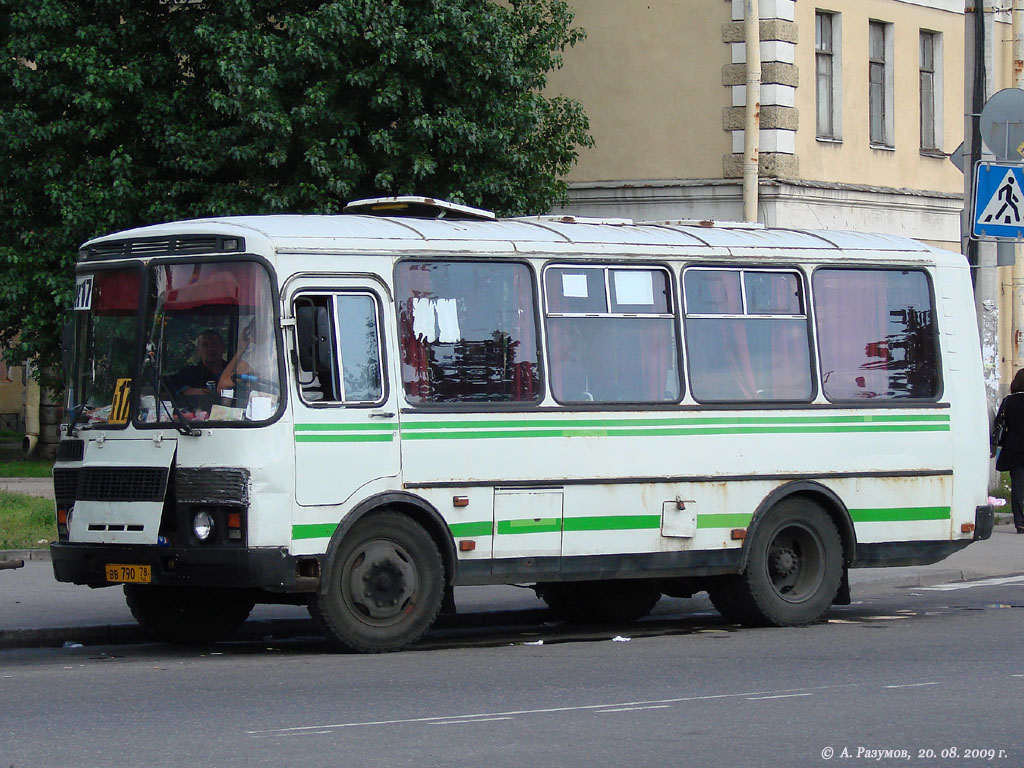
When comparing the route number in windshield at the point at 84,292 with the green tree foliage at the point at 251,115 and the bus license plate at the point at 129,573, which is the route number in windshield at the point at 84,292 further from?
the green tree foliage at the point at 251,115

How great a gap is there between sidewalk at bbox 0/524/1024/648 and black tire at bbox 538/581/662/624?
1.02ft

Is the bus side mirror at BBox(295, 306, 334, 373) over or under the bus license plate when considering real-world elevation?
over

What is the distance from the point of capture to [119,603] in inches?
571

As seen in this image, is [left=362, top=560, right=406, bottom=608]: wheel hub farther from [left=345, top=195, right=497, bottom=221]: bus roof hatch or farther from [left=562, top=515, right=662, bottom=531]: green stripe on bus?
[left=345, top=195, right=497, bottom=221]: bus roof hatch

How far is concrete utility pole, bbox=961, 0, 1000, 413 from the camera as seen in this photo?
21438 mm

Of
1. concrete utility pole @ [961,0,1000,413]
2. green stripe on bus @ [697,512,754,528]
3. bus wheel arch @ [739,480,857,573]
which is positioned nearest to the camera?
green stripe on bus @ [697,512,754,528]

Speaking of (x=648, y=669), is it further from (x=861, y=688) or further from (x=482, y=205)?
(x=482, y=205)

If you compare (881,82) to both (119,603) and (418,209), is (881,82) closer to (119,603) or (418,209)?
(418,209)

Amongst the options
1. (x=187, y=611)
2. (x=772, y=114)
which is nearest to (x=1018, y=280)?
(x=772, y=114)

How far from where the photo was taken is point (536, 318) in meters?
12.7

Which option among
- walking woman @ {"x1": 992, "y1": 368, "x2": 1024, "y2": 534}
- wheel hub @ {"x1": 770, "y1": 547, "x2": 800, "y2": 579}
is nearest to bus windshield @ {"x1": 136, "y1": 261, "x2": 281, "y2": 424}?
wheel hub @ {"x1": 770, "y1": 547, "x2": 800, "y2": 579}

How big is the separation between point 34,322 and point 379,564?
14.5 m

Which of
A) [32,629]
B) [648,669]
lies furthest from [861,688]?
[32,629]

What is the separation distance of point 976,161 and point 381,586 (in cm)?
1228
